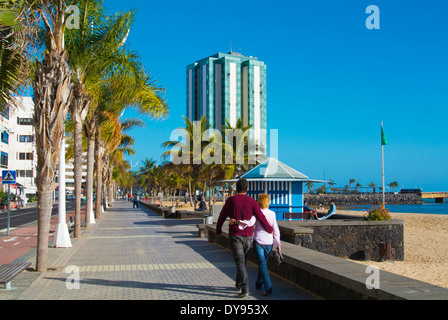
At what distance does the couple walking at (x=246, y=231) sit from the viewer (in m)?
7.02

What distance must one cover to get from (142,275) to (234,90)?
133059 mm

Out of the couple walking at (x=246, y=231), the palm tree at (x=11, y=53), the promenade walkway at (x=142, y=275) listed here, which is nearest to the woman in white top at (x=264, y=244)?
the couple walking at (x=246, y=231)

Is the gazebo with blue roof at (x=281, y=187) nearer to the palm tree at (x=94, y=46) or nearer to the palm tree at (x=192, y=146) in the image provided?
the palm tree at (x=94, y=46)

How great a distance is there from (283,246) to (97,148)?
70.8 ft

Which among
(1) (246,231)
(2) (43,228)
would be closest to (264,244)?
Result: (1) (246,231)

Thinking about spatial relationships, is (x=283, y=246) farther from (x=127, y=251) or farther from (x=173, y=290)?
(x=127, y=251)

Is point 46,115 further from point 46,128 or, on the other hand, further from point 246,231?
point 246,231

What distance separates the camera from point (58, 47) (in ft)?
34.4

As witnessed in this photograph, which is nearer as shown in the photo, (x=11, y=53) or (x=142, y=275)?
(x=142, y=275)

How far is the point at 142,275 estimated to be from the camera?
935 centimetres
